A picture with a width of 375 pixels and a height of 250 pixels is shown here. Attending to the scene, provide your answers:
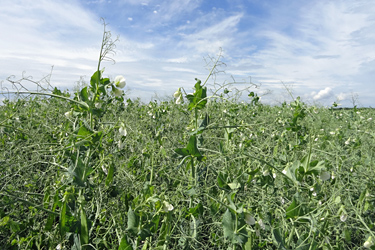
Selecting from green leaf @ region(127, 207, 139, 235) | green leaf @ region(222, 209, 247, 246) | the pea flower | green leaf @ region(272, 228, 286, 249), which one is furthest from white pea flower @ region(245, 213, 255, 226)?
the pea flower

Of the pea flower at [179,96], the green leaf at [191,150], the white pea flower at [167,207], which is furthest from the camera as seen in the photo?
the pea flower at [179,96]

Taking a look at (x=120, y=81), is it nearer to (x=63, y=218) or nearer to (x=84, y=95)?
(x=84, y=95)

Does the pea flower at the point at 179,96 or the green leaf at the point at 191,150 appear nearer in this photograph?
the green leaf at the point at 191,150

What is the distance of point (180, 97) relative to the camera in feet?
4.02

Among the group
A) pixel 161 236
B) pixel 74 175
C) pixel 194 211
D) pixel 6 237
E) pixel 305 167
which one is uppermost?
pixel 305 167

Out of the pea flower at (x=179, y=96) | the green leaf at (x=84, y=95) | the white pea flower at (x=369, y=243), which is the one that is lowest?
the white pea flower at (x=369, y=243)

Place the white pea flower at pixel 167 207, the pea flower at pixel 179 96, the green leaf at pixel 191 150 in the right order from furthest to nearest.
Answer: the pea flower at pixel 179 96, the green leaf at pixel 191 150, the white pea flower at pixel 167 207

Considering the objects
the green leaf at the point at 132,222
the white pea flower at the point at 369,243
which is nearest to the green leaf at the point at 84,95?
the green leaf at the point at 132,222

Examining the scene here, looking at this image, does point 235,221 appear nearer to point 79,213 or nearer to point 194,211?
point 194,211

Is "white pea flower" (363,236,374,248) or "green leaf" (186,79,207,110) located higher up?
"green leaf" (186,79,207,110)

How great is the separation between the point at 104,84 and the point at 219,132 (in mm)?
2538

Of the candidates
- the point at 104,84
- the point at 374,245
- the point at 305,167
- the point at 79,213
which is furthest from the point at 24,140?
the point at 374,245

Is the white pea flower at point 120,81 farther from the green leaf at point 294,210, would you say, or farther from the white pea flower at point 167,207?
the green leaf at point 294,210

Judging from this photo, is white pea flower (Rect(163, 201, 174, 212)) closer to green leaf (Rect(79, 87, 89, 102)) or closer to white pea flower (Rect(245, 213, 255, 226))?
white pea flower (Rect(245, 213, 255, 226))
